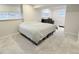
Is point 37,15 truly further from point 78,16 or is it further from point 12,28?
point 78,16

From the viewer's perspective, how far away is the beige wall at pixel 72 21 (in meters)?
3.30

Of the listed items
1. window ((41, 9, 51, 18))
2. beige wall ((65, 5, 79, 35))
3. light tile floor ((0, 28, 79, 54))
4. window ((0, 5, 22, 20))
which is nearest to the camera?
light tile floor ((0, 28, 79, 54))

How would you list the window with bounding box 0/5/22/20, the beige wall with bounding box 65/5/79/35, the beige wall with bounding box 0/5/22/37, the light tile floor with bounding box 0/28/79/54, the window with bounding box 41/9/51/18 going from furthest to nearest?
the beige wall with bounding box 65/5/79/35 → the beige wall with bounding box 0/5/22/37 → the window with bounding box 0/5/22/20 → the window with bounding box 41/9/51/18 → the light tile floor with bounding box 0/28/79/54

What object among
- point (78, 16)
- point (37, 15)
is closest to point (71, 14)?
point (78, 16)

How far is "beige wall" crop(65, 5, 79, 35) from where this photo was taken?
10.8 ft

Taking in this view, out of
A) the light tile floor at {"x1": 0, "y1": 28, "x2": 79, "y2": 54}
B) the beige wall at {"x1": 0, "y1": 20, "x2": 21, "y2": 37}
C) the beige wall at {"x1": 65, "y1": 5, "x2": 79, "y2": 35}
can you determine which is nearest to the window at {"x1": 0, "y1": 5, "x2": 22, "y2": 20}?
the beige wall at {"x1": 0, "y1": 20, "x2": 21, "y2": 37}

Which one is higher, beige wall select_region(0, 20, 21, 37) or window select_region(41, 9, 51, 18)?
window select_region(41, 9, 51, 18)

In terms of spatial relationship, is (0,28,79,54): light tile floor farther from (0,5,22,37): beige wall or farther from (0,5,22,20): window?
(0,5,22,20): window

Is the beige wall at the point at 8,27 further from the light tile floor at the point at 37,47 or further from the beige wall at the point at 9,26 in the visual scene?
the light tile floor at the point at 37,47

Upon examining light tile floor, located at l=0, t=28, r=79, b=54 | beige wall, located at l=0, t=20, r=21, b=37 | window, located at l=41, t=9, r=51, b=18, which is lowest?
light tile floor, located at l=0, t=28, r=79, b=54

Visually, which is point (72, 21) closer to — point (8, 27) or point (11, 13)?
point (11, 13)

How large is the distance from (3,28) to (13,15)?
2.18 ft

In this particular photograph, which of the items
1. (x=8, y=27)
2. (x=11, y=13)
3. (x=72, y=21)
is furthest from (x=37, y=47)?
(x=72, y=21)

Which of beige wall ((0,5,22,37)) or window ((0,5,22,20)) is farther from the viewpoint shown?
beige wall ((0,5,22,37))
